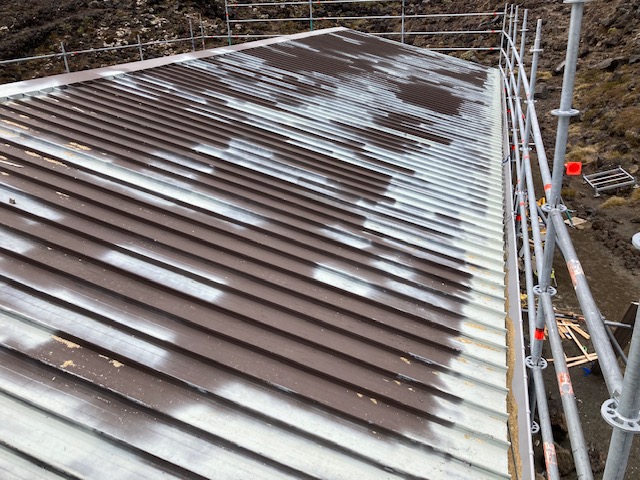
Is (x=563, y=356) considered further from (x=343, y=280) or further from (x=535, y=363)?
(x=343, y=280)

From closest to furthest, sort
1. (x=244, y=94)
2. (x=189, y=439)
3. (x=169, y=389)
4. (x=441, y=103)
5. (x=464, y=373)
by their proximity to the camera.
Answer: (x=189, y=439), (x=169, y=389), (x=464, y=373), (x=244, y=94), (x=441, y=103)

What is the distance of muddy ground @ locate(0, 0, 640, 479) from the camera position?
11320 millimetres

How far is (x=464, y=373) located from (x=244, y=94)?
203 inches

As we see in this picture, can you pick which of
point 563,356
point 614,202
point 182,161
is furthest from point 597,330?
point 614,202

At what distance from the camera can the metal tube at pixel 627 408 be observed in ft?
4.94

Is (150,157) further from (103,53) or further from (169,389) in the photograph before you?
(103,53)

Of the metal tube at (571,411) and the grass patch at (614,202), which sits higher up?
the metal tube at (571,411)

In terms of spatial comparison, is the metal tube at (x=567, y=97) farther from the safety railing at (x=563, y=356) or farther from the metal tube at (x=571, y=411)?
the metal tube at (x=571, y=411)

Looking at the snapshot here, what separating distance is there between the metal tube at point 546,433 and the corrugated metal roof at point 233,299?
37 centimetres

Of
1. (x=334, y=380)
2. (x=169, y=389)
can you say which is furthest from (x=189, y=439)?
(x=334, y=380)

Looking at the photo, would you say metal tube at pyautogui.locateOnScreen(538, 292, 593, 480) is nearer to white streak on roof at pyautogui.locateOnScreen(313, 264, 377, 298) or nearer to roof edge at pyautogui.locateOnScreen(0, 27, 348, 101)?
white streak on roof at pyautogui.locateOnScreen(313, 264, 377, 298)

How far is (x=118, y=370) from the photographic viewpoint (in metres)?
2.53

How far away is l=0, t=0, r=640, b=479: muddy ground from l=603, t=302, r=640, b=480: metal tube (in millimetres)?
6599

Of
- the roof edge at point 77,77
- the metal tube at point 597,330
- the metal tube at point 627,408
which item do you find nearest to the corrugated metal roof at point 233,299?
the roof edge at point 77,77
